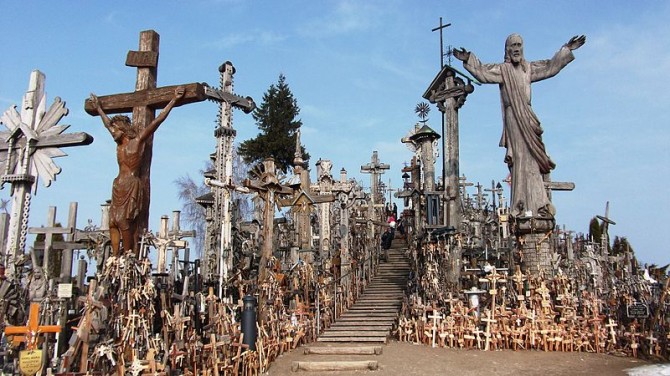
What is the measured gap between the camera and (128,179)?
7.64 metres

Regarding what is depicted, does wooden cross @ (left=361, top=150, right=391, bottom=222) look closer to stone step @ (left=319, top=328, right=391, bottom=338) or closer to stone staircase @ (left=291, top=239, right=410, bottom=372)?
stone staircase @ (left=291, top=239, right=410, bottom=372)

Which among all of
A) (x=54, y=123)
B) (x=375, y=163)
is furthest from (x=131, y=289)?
(x=375, y=163)

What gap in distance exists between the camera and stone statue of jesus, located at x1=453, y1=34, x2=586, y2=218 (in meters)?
15.2

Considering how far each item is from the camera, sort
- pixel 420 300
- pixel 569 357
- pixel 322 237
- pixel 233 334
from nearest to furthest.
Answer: pixel 233 334 → pixel 569 357 → pixel 420 300 → pixel 322 237

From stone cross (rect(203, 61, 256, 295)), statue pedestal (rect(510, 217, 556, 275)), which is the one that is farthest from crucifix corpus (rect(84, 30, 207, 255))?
statue pedestal (rect(510, 217, 556, 275))

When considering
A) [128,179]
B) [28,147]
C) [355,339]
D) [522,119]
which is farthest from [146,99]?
[522,119]

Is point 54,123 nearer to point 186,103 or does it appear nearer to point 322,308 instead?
point 186,103

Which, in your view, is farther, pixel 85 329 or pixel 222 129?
pixel 222 129

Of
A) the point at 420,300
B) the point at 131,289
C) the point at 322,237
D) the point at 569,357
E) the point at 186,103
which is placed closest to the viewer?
the point at 131,289

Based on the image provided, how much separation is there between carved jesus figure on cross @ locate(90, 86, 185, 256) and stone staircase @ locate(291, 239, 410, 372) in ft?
15.2

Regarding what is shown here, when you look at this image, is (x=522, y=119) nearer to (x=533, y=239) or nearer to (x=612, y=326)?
(x=533, y=239)

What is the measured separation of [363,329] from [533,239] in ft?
17.1

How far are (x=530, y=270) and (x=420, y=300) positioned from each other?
314cm

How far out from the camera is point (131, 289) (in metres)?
7.43
